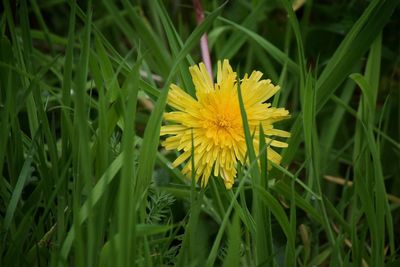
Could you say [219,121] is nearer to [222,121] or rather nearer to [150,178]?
[222,121]

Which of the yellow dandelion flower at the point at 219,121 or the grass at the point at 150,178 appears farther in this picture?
the yellow dandelion flower at the point at 219,121

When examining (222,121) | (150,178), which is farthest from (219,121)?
(150,178)

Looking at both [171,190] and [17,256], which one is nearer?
[17,256]

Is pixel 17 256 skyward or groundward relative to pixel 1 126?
groundward

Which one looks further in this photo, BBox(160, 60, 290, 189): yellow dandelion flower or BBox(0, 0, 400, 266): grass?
BBox(160, 60, 290, 189): yellow dandelion flower

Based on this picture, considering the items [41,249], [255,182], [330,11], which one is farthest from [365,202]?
[330,11]

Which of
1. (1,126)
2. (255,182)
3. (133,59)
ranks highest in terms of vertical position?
(133,59)

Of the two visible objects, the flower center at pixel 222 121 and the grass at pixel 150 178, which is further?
the flower center at pixel 222 121

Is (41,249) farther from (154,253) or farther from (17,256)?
(154,253)
